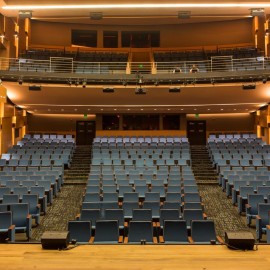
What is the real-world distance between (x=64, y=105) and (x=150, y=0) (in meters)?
6.38

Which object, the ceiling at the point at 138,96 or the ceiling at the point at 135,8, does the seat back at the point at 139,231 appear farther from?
the ceiling at the point at 135,8

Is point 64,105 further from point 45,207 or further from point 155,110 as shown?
point 45,207

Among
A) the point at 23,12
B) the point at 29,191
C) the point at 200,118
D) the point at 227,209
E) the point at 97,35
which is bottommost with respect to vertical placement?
the point at 227,209

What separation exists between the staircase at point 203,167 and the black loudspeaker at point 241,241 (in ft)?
26.5

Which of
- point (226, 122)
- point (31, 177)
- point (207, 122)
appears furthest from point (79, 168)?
point (226, 122)

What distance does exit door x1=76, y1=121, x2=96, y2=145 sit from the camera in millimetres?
19844

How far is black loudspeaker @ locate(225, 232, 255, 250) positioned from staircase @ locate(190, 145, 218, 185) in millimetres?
8074

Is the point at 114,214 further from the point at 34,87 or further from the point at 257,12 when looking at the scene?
the point at 257,12

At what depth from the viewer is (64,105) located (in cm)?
1659

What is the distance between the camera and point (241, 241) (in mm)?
3498

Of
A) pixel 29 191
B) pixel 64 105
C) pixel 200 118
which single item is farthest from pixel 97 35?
pixel 29 191

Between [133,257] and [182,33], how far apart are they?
19129 millimetres

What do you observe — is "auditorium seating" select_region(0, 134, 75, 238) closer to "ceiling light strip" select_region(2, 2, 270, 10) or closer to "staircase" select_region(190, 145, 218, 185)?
"staircase" select_region(190, 145, 218, 185)

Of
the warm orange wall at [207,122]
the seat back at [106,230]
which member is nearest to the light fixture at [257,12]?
the warm orange wall at [207,122]
